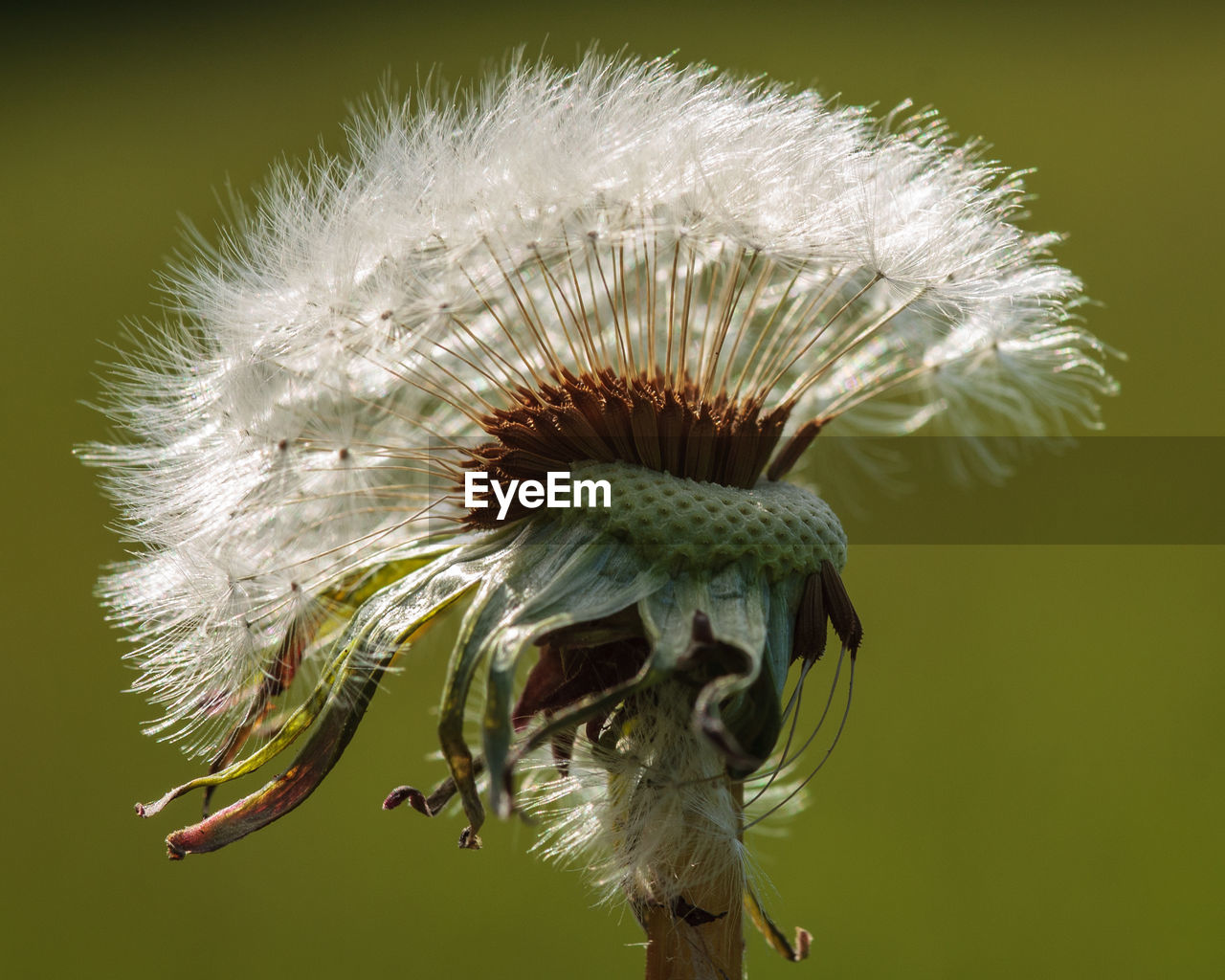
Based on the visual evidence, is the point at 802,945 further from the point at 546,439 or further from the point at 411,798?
the point at 546,439

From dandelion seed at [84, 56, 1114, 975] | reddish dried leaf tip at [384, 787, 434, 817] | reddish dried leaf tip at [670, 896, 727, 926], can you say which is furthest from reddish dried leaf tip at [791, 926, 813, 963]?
reddish dried leaf tip at [384, 787, 434, 817]

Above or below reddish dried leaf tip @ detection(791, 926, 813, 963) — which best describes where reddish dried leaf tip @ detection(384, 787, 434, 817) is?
above

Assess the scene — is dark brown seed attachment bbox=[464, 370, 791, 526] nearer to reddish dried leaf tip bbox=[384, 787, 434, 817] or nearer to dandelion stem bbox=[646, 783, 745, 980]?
reddish dried leaf tip bbox=[384, 787, 434, 817]

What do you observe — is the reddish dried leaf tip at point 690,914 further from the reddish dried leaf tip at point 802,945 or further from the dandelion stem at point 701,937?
the reddish dried leaf tip at point 802,945

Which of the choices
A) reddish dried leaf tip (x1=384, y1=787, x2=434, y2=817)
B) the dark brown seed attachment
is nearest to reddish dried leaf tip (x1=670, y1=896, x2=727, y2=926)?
reddish dried leaf tip (x1=384, y1=787, x2=434, y2=817)

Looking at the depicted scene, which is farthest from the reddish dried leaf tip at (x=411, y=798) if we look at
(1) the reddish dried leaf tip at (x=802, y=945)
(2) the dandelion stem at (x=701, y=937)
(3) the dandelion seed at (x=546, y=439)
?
(1) the reddish dried leaf tip at (x=802, y=945)

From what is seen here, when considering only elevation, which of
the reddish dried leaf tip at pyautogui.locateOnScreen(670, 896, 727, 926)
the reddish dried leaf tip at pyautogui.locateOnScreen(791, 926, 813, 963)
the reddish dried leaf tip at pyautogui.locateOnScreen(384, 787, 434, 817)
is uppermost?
the reddish dried leaf tip at pyautogui.locateOnScreen(384, 787, 434, 817)

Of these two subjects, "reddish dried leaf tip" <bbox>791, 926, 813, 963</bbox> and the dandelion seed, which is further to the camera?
"reddish dried leaf tip" <bbox>791, 926, 813, 963</bbox>

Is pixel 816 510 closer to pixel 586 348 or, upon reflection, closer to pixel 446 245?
pixel 586 348
